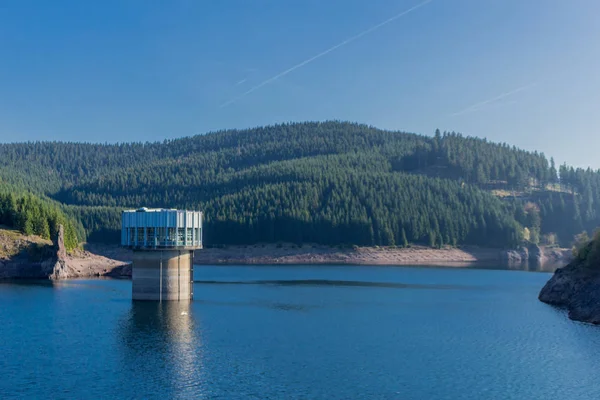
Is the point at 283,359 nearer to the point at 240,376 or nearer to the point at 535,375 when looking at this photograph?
the point at 240,376

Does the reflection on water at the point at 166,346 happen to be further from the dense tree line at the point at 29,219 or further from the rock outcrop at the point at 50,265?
the dense tree line at the point at 29,219

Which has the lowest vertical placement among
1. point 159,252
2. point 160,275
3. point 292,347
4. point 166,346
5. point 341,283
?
point 292,347

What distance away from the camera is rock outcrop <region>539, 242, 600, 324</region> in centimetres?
7938

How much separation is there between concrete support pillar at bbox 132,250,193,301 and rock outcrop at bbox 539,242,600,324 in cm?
5225

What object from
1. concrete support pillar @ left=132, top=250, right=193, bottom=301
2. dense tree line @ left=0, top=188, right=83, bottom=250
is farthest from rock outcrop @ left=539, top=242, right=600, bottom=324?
dense tree line @ left=0, top=188, right=83, bottom=250

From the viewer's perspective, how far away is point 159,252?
8675cm

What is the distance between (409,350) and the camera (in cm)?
6147

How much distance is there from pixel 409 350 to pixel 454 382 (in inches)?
437

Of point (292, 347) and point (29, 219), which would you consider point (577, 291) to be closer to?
point (292, 347)

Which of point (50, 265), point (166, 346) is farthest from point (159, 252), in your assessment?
point (50, 265)

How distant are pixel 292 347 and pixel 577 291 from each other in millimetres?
48023

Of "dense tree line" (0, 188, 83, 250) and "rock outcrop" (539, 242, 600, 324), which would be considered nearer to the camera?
"rock outcrop" (539, 242, 600, 324)

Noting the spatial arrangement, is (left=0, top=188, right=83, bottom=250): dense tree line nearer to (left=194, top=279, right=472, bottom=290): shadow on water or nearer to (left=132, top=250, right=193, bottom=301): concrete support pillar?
(left=194, top=279, right=472, bottom=290): shadow on water

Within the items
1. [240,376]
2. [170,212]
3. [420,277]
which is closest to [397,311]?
[170,212]
